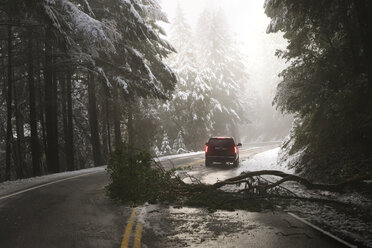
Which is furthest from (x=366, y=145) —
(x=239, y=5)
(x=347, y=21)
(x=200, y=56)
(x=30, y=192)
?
(x=239, y=5)

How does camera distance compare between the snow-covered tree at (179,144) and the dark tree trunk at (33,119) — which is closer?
the dark tree trunk at (33,119)

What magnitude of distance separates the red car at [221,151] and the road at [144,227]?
10.7 metres

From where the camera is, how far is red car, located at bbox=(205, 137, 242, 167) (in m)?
19.4

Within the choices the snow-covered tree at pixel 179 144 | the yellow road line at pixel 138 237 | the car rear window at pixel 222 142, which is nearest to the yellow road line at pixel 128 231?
the yellow road line at pixel 138 237

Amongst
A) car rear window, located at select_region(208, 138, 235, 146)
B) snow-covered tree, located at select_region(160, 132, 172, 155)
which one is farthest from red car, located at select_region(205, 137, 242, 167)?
snow-covered tree, located at select_region(160, 132, 172, 155)

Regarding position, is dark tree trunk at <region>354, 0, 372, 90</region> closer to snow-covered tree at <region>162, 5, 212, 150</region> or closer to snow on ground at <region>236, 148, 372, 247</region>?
snow on ground at <region>236, 148, 372, 247</region>

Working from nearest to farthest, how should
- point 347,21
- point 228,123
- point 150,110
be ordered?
point 347,21 < point 150,110 < point 228,123

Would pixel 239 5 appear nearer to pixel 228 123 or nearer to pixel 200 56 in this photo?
pixel 200 56

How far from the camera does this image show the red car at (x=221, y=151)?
19.4 m

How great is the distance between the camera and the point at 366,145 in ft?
36.7

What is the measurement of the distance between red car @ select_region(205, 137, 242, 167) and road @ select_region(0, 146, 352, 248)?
Answer: 10.7 m

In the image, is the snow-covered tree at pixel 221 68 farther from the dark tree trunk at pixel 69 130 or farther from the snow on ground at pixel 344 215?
the snow on ground at pixel 344 215

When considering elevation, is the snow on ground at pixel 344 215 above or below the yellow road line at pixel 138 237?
below

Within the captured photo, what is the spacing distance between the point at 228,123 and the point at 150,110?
16.8m
